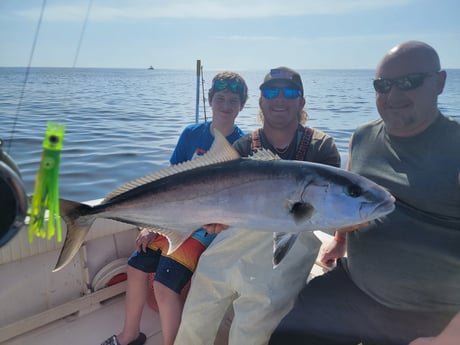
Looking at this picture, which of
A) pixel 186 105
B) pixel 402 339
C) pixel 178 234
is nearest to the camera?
pixel 178 234

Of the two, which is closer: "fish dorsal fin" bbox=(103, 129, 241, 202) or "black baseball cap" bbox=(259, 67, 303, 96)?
"fish dorsal fin" bbox=(103, 129, 241, 202)

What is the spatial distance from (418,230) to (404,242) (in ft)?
0.35

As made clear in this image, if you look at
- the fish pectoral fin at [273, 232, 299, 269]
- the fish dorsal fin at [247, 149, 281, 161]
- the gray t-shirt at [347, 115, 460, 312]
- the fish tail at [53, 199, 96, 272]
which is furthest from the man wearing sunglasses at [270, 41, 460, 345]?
the fish tail at [53, 199, 96, 272]

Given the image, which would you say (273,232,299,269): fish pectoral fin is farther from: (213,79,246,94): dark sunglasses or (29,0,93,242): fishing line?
(213,79,246,94): dark sunglasses

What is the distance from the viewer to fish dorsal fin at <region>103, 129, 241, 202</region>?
7.00ft

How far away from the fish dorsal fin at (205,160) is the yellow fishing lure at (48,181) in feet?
2.57

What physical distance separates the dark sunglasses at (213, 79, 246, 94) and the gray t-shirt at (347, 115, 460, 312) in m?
1.57

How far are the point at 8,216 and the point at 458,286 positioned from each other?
7.61 ft

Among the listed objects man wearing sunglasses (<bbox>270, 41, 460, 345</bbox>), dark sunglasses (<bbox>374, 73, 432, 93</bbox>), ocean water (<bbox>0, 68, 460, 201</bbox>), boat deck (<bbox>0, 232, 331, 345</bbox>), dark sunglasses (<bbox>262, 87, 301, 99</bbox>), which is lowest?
boat deck (<bbox>0, 232, 331, 345</bbox>)

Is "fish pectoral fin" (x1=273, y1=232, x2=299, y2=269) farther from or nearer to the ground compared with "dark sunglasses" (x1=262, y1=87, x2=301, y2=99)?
nearer to the ground

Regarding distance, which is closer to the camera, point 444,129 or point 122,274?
point 444,129

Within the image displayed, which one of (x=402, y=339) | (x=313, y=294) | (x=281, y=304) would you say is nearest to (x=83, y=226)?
(x=281, y=304)

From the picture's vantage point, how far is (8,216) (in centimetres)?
133

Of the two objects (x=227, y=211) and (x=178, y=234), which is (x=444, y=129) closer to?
(x=227, y=211)
